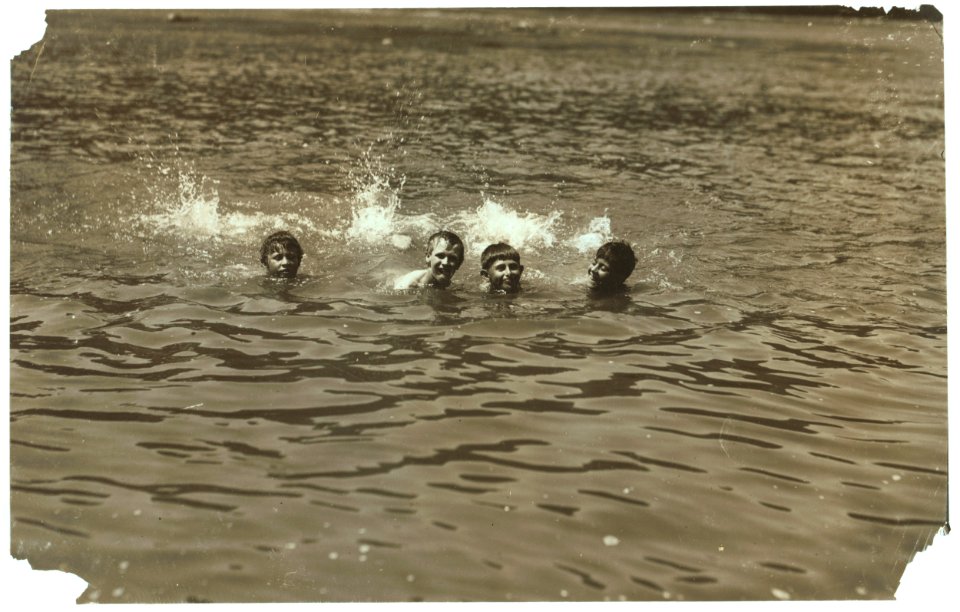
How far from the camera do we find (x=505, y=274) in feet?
26.8

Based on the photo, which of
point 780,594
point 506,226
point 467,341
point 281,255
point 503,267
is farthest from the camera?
point 506,226

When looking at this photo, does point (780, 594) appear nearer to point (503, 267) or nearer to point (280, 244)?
point (503, 267)

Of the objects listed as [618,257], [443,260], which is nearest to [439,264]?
[443,260]

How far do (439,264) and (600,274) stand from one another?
59.1 inches

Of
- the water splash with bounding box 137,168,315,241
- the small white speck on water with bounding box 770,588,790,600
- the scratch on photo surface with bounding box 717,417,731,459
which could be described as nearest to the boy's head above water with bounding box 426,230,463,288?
the water splash with bounding box 137,168,315,241

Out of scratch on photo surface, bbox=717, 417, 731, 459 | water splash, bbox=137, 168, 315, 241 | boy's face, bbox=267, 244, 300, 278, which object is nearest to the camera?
scratch on photo surface, bbox=717, 417, 731, 459

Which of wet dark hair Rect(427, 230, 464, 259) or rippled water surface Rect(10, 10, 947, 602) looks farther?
wet dark hair Rect(427, 230, 464, 259)

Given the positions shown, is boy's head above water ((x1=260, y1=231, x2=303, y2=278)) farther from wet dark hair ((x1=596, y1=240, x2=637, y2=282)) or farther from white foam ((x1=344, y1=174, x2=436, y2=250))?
wet dark hair ((x1=596, y1=240, x2=637, y2=282))

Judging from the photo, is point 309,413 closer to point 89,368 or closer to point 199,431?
point 199,431

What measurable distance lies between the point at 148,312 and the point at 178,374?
1.29 metres

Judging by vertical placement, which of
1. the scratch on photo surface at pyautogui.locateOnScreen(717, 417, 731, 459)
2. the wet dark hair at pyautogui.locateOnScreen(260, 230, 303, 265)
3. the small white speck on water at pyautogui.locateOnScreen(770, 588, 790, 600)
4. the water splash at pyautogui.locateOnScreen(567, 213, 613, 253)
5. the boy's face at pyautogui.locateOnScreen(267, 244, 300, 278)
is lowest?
the small white speck on water at pyautogui.locateOnScreen(770, 588, 790, 600)

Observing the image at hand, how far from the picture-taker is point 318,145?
41.4ft

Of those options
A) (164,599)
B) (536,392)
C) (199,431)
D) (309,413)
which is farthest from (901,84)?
(164,599)

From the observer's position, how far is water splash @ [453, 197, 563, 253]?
32.5ft
